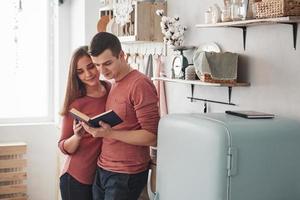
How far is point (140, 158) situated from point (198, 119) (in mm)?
660

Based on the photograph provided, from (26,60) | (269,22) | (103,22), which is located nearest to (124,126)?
(269,22)

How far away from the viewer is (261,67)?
6.95 ft

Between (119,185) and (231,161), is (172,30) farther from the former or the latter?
(231,161)

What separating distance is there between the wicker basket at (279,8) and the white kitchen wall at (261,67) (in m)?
0.15

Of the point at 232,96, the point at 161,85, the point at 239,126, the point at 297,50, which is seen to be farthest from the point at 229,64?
the point at 161,85

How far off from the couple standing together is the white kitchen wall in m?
0.46

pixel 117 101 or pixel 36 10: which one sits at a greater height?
pixel 36 10

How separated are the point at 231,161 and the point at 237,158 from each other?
0.03 metres

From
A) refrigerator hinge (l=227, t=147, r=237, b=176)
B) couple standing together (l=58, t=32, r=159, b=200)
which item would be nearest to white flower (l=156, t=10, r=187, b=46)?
couple standing together (l=58, t=32, r=159, b=200)

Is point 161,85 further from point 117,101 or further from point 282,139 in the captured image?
point 282,139

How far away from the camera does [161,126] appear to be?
2.06m

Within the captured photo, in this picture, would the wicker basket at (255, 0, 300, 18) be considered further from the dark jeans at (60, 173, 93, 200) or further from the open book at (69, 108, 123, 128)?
the dark jeans at (60, 173, 93, 200)

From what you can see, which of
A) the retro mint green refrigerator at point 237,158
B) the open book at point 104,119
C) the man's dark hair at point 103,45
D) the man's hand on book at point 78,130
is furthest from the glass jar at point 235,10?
the man's hand on book at point 78,130

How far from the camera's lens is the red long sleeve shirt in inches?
90.0
